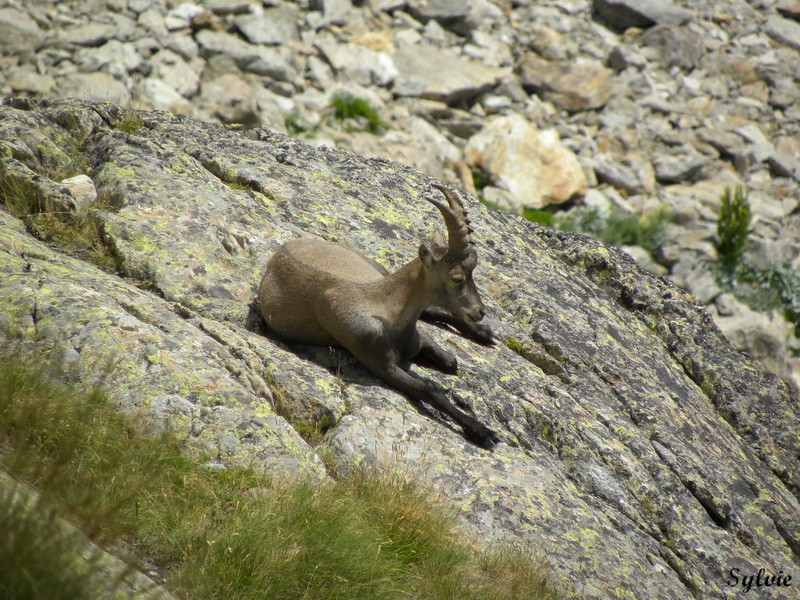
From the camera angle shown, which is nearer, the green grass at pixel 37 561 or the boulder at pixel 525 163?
the green grass at pixel 37 561

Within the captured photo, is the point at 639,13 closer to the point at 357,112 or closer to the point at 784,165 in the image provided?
the point at 784,165

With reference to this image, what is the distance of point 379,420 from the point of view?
6145 millimetres

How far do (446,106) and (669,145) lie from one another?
10.8 metres

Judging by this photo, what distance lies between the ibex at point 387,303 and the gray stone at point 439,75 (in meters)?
24.4

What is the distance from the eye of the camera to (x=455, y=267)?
6.94 meters

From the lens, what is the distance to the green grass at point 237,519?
13.6 feet

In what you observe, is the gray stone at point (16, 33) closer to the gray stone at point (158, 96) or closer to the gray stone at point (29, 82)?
the gray stone at point (29, 82)

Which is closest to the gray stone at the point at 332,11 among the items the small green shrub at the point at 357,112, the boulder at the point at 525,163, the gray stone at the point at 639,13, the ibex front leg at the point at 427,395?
the small green shrub at the point at 357,112

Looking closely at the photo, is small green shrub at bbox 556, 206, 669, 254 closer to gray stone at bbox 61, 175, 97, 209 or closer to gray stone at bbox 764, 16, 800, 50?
gray stone at bbox 764, 16, 800, 50

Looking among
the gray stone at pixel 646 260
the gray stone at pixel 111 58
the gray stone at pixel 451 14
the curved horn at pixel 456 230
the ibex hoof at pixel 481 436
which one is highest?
the curved horn at pixel 456 230

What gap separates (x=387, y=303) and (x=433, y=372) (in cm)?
87

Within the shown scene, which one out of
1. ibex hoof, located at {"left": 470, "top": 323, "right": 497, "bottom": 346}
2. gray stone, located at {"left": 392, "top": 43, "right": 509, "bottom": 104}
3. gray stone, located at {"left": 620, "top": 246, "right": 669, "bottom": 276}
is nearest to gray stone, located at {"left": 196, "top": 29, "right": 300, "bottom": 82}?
gray stone, located at {"left": 392, "top": 43, "right": 509, "bottom": 104}

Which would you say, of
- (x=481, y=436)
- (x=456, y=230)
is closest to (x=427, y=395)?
(x=481, y=436)

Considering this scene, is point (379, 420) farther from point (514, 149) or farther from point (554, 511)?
point (514, 149)
